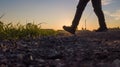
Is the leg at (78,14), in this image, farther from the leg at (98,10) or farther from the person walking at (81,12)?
the leg at (98,10)

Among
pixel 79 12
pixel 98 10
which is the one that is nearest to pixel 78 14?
pixel 79 12

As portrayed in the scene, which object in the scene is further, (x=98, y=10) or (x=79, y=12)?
(x=98, y=10)

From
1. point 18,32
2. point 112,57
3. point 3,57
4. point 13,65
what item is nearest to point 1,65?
point 13,65

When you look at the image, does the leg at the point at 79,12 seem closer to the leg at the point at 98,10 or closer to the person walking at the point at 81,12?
the person walking at the point at 81,12

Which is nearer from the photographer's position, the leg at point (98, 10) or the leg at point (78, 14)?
the leg at point (78, 14)

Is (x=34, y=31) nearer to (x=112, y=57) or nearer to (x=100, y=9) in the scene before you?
(x=100, y=9)

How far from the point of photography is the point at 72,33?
12.2 metres

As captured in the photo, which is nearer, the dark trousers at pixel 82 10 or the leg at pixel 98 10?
the dark trousers at pixel 82 10

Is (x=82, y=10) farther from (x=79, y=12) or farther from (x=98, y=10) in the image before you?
(x=98, y=10)

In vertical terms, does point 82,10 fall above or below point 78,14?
above

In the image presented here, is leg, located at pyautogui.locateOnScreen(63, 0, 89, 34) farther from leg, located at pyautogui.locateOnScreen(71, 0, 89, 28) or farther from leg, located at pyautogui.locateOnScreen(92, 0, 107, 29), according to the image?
leg, located at pyautogui.locateOnScreen(92, 0, 107, 29)

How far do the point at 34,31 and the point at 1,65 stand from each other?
6.57 m

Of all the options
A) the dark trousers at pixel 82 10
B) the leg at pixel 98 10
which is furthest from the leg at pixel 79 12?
the leg at pixel 98 10

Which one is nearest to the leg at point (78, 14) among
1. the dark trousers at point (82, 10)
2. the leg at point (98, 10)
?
the dark trousers at point (82, 10)
